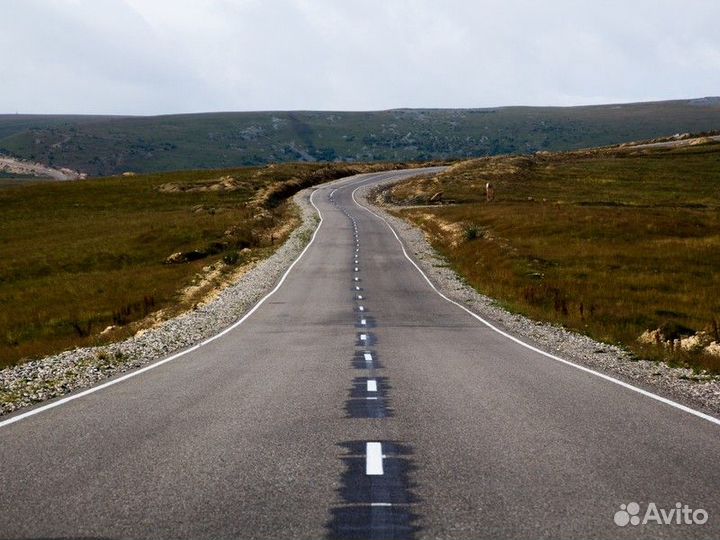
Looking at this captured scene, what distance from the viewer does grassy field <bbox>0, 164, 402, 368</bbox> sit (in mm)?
31516

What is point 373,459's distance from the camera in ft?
27.8

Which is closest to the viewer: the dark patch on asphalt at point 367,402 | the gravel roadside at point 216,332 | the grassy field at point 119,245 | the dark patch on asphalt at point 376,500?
the dark patch on asphalt at point 376,500

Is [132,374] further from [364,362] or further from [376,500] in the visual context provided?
[376,500]

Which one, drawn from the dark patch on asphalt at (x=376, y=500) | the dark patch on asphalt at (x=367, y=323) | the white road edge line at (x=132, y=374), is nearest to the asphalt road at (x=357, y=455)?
the dark patch on asphalt at (x=376, y=500)

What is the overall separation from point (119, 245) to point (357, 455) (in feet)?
163

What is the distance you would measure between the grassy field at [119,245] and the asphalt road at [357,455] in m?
11.5

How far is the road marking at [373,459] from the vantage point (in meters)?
8.00

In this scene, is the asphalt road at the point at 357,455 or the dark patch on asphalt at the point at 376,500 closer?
the dark patch on asphalt at the point at 376,500

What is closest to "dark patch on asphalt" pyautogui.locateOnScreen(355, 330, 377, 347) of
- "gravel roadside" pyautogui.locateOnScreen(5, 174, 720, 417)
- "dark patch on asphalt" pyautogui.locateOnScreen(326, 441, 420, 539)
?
"gravel roadside" pyautogui.locateOnScreen(5, 174, 720, 417)

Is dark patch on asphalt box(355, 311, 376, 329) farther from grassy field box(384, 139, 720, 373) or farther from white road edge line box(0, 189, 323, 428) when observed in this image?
grassy field box(384, 139, 720, 373)

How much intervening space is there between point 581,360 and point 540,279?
18.5 metres

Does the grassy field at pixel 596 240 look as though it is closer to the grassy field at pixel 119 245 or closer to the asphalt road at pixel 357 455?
the asphalt road at pixel 357 455

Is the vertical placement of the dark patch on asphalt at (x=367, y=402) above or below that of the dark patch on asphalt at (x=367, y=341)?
above

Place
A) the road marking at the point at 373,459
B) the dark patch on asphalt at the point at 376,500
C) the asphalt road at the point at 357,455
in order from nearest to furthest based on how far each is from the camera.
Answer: the dark patch on asphalt at the point at 376,500, the asphalt road at the point at 357,455, the road marking at the point at 373,459
